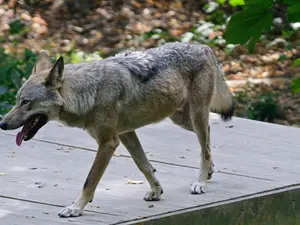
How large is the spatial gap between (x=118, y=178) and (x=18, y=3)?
794 cm

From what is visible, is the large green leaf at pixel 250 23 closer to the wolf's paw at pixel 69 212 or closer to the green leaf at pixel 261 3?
the green leaf at pixel 261 3

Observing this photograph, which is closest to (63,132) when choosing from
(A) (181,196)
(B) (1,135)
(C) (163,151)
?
(B) (1,135)

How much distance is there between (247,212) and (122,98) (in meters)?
1.29

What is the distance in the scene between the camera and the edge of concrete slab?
17.9ft

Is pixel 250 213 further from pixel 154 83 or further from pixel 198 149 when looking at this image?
pixel 198 149

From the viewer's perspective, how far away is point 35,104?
525cm

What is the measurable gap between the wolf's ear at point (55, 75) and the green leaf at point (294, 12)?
2.84 m

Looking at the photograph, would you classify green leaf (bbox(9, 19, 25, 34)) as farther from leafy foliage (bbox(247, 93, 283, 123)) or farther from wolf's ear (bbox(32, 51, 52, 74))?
wolf's ear (bbox(32, 51, 52, 74))

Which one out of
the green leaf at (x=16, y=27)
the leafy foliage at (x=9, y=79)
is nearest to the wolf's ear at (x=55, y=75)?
the leafy foliage at (x=9, y=79)

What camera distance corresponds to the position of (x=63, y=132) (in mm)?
8227

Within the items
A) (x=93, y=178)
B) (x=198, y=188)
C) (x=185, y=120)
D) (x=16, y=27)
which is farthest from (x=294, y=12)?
(x=16, y=27)

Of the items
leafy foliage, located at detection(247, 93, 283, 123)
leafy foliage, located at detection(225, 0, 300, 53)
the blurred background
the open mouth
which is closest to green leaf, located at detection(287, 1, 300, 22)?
leafy foliage, located at detection(225, 0, 300, 53)

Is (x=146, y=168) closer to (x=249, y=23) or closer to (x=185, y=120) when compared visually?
(x=185, y=120)

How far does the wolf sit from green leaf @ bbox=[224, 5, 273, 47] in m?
2.77
